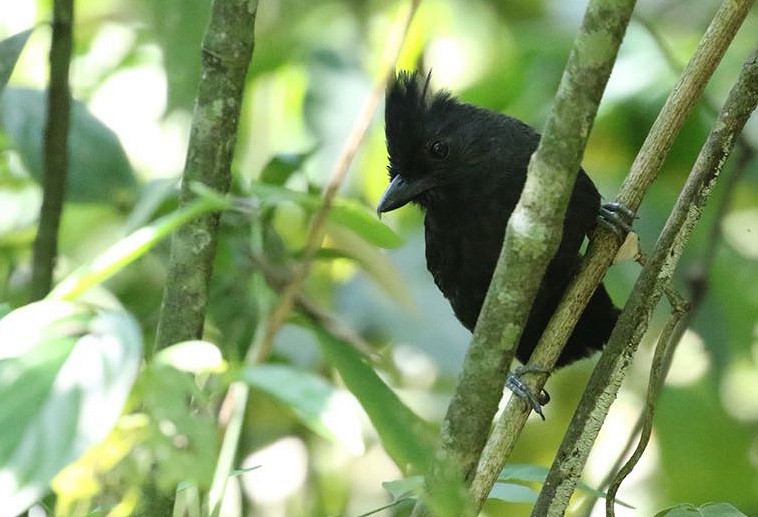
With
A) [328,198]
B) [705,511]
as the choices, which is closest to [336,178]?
[328,198]

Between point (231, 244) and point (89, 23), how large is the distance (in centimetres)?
241

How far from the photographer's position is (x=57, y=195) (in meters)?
2.89

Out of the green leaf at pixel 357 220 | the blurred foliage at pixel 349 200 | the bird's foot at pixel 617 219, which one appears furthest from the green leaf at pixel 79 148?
the green leaf at pixel 357 220

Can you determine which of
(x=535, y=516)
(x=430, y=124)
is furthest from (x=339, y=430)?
(x=430, y=124)

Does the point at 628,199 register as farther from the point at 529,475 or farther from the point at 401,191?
the point at 401,191

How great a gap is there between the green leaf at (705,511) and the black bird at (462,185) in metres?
1.48

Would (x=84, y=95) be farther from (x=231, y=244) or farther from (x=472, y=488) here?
(x=472, y=488)

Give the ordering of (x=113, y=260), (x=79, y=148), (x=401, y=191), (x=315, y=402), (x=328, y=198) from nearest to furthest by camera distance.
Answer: (x=315, y=402) → (x=113, y=260) → (x=328, y=198) → (x=79, y=148) → (x=401, y=191)

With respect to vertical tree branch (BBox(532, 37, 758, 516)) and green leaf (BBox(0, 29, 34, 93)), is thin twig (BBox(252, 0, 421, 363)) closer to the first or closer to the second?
vertical tree branch (BBox(532, 37, 758, 516))

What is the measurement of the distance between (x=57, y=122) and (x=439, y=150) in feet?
4.01

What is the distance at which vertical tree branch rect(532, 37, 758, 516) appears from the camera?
7.14ft

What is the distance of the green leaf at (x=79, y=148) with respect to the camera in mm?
3021

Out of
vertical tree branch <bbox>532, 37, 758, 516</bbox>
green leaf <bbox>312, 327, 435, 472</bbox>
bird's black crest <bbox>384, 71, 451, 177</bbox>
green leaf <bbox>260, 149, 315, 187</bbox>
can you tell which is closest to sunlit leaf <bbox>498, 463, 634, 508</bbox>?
vertical tree branch <bbox>532, 37, 758, 516</bbox>

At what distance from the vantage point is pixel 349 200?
8.81 ft
